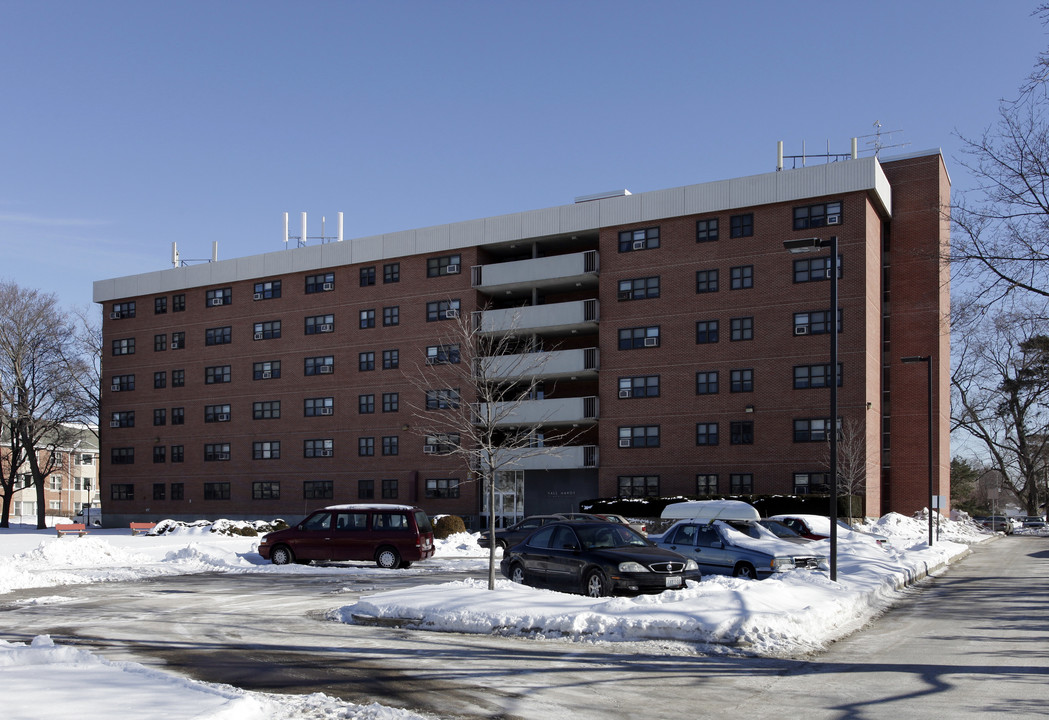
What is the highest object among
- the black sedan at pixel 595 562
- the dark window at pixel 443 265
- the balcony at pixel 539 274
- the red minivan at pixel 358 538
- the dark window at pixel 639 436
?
the dark window at pixel 443 265

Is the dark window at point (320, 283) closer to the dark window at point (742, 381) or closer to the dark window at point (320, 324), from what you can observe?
the dark window at point (320, 324)

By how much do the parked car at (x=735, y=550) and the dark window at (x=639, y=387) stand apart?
85.9 ft

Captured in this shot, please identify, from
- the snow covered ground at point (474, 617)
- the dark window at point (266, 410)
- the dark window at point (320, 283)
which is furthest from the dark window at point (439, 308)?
the snow covered ground at point (474, 617)

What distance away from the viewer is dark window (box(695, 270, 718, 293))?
47656 millimetres

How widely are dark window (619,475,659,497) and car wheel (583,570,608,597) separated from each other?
31.7 metres

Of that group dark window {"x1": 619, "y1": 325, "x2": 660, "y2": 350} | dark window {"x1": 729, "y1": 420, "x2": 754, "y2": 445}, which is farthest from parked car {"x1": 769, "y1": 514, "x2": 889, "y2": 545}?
dark window {"x1": 619, "y1": 325, "x2": 660, "y2": 350}

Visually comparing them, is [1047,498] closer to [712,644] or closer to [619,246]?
[619,246]

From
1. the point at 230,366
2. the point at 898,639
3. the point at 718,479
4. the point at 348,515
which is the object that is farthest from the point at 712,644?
the point at 230,366

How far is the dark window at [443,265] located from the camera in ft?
180

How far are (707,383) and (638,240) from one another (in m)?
8.52

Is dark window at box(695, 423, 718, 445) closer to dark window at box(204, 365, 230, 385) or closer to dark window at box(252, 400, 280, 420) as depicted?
dark window at box(252, 400, 280, 420)

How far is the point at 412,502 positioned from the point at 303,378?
1130 centimetres

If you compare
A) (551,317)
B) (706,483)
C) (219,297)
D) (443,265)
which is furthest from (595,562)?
(219,297)

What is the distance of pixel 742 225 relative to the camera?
47.1 metres
